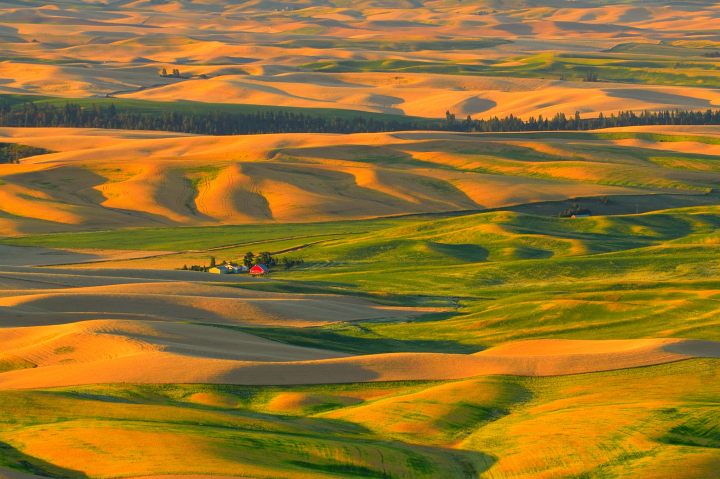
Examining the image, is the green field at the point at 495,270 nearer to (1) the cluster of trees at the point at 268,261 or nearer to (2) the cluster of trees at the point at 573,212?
(1) the cluster of trees at the point at 268,261

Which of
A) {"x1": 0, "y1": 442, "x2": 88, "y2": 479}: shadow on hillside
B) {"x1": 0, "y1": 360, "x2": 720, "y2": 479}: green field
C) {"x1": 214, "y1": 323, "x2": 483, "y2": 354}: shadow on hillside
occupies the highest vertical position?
{"x1": 0, "y1": 442, "x2": 88, "y2": 479}: shadow on hillside

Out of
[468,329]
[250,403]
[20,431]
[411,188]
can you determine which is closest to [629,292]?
[468,329]

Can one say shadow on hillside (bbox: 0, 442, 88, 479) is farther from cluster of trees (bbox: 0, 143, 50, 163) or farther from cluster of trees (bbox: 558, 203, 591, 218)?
cluster of trees (bbox: 0, 143, 50, 163)

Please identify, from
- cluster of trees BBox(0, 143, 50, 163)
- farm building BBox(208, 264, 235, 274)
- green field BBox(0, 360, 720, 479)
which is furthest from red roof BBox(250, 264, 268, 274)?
cluster of trees BBox(0, 143, 50, 163)

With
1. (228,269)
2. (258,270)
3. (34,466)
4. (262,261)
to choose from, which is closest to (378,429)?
(34,466)

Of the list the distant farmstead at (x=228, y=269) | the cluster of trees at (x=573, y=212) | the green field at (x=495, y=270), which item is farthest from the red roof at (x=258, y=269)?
the cluster of trees at (x=573, y=212)

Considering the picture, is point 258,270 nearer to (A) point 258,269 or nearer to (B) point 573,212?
(A) point 258,269
